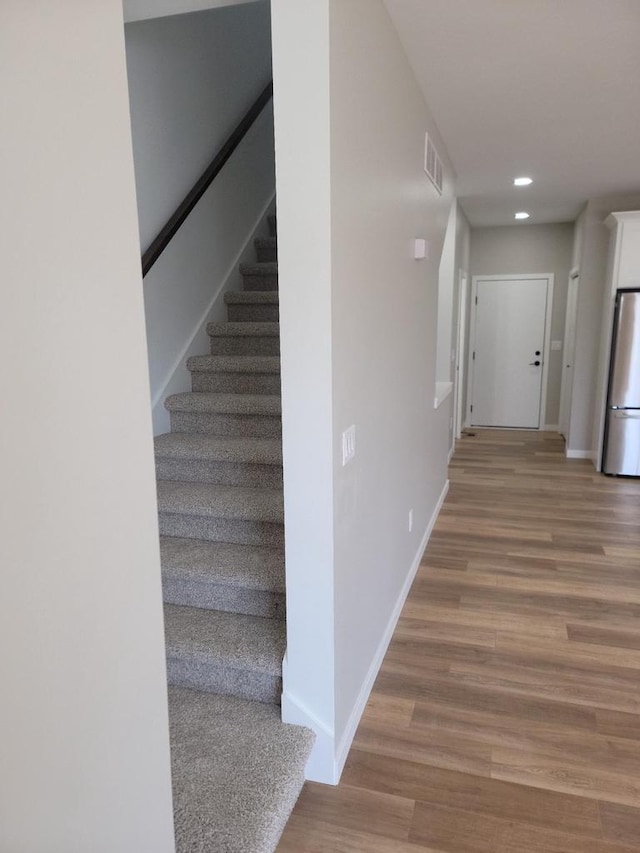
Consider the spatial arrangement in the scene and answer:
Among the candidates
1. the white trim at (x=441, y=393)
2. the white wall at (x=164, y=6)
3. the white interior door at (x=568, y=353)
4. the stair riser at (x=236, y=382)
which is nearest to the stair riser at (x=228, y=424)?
the stair riser at (x=236, y=382)

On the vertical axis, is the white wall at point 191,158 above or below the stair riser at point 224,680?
above

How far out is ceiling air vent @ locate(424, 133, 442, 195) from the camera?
3.10 m

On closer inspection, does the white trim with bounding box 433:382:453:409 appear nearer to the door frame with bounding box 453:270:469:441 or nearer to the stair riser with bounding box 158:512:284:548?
the door frame with bounding box 453:270:469:441

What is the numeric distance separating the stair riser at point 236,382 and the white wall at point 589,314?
13.3ft

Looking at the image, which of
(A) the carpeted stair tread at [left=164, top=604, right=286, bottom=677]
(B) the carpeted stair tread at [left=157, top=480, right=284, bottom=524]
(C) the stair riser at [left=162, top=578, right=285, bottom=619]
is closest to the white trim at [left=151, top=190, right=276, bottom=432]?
(B) the carpeted stair tread at [left=157, top=480, right=284, bottom=524]

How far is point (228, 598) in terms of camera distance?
226 cm

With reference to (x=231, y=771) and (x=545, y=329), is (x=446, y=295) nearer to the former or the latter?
(x=545, y=329)

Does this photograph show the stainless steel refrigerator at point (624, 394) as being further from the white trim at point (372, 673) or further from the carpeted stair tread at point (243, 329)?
the carpeted stair tread at point (243, 329)

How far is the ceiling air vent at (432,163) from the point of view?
3.10m

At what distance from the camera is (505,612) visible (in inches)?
115

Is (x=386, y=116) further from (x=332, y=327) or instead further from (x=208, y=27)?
(x=208, y=27)

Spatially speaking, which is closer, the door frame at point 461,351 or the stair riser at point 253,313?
the stair riser at point 253,313

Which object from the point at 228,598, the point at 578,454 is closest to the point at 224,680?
the point at 228,598

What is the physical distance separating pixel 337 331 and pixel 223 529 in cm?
120
